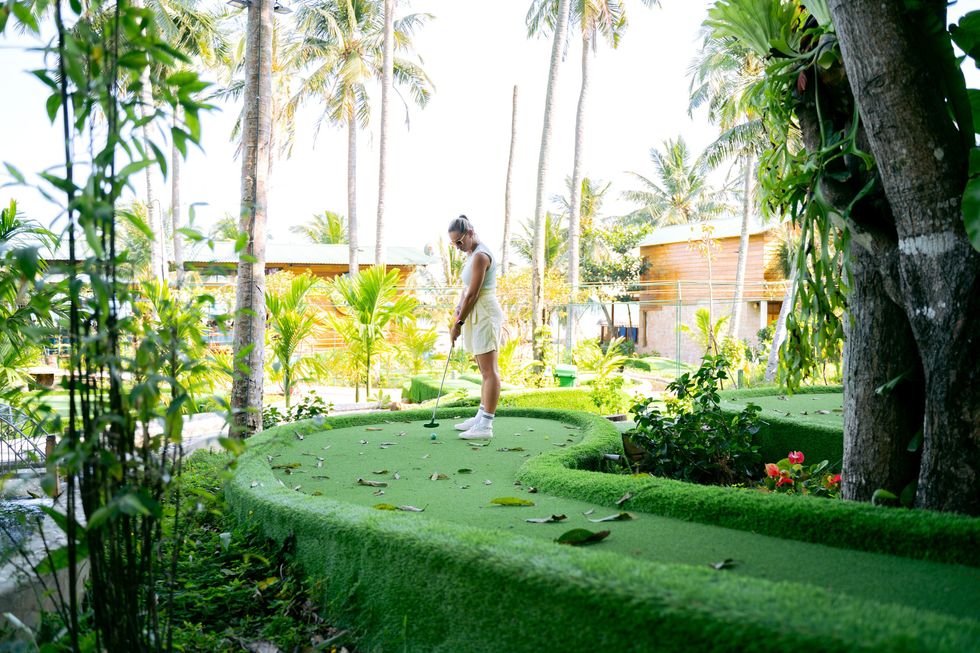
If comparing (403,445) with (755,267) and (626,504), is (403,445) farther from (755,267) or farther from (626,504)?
(755,267)

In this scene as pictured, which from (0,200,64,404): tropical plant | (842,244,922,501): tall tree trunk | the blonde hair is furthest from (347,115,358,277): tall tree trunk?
(842,244,922,501): tall tree trunk

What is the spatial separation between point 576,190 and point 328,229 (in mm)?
30525

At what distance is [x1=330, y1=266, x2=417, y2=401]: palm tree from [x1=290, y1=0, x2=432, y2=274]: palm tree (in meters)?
11.6

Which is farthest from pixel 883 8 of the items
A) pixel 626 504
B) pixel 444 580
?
pixel 444 580

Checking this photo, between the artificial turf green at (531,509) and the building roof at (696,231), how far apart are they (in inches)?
861

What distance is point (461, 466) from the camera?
480 cm

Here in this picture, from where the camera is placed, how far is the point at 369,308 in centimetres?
1123

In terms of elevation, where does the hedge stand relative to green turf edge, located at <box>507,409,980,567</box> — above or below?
below

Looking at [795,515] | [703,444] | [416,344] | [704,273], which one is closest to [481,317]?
[703,444]

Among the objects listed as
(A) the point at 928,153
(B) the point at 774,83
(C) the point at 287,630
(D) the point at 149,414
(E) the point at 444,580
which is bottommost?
(C) the point at 287,630

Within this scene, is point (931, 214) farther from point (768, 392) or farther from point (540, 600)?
point (768, 392)

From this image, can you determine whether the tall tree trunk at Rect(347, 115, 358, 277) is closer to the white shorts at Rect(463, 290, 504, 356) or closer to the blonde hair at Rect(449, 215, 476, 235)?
the blonde hair at Rect(449, 215, 476, 235)

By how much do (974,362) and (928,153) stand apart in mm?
824

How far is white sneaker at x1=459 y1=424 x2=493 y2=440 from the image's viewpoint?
5820 millimetres
